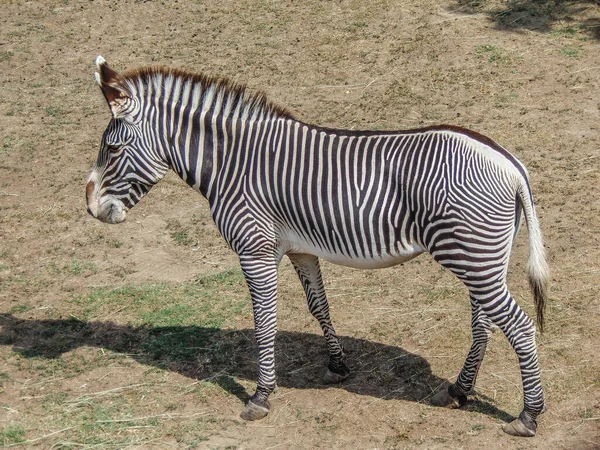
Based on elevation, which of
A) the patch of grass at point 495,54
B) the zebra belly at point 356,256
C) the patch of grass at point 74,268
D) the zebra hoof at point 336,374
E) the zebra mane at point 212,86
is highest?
the zebra mane at point 212,86

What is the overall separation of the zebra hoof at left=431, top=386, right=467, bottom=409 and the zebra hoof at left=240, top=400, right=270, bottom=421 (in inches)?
55.5

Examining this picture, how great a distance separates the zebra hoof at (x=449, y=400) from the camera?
22.8ft

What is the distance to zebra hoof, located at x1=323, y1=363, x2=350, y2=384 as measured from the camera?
749 centimetres

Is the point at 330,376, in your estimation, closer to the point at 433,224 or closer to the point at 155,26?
the point at 433,224

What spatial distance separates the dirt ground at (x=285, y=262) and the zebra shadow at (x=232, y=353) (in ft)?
0.07

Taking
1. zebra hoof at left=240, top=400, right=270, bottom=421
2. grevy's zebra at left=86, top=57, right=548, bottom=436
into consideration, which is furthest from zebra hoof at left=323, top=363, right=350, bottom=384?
zebra hoof at left=240, top=400, right=270, bottom=421

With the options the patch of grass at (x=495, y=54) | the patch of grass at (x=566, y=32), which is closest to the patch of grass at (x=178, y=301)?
the patch of grass at (x=495, y=54)

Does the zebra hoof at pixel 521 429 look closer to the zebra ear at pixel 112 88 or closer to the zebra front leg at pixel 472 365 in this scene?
the zebra front leg at pixel 472 365

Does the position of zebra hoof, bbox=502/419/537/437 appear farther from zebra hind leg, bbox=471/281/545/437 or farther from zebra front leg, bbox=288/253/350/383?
zebra front leg, bbox=288/253/350/383

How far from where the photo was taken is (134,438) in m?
6.77

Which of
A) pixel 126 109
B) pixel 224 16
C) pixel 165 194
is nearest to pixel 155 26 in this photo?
pixel 224 16

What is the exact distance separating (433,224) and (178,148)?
2.22 m

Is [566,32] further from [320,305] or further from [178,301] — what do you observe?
[320,305]

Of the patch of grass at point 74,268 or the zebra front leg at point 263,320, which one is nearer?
the zebra front leg at point 263,320
